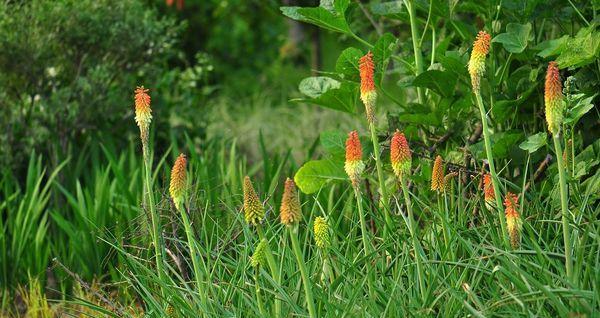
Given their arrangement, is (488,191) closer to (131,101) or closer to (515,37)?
(515,37)

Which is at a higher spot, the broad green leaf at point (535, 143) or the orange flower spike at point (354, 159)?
the orange flower spike at point (354, 159)

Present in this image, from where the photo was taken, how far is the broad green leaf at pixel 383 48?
3.83m

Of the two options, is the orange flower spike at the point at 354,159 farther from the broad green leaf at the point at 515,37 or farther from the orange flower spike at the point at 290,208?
the broad green leaf at the point at 515,37

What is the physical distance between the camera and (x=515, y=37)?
12.4 feet

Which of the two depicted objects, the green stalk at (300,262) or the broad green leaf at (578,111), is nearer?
the green stalk at (300,262)

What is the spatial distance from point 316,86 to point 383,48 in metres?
0.45

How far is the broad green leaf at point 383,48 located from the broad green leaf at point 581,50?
60 centimetres

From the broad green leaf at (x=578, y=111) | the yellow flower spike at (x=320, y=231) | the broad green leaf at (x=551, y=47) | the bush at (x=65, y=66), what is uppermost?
the broad green leaf at (x=551, y=47)

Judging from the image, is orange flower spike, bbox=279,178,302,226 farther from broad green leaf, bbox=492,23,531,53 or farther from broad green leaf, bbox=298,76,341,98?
broad green leaf, bbox=298,76,341,98

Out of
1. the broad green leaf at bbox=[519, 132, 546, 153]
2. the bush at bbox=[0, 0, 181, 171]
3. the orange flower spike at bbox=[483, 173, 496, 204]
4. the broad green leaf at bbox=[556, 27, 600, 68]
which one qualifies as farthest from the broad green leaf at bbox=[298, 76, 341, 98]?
the bush at bbox=[0, 0, 181, 171]

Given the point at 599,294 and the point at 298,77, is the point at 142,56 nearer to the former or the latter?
the point at 599,294

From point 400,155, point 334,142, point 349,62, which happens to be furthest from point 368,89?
point 334,142

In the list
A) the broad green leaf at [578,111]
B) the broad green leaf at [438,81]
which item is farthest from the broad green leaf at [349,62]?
the broad green leaf at [578,111]

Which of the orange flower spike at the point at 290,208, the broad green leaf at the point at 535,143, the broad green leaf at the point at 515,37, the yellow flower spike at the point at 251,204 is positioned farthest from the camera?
the broad green leaf at the point at 515,37
